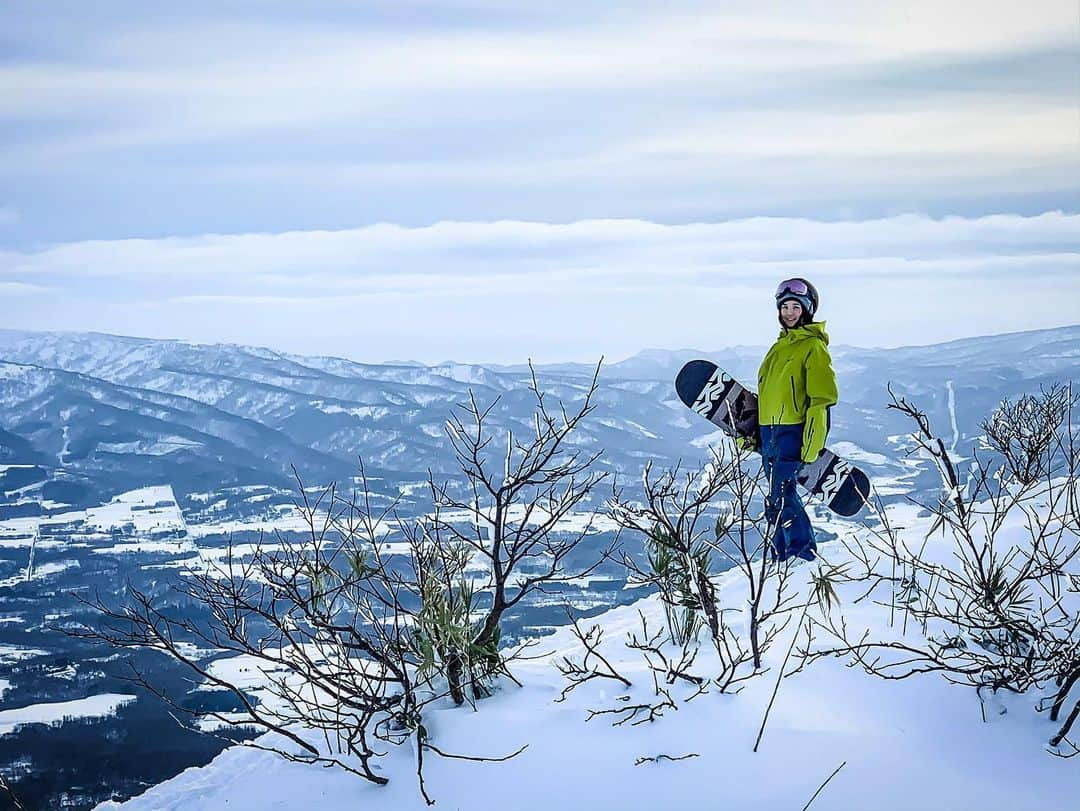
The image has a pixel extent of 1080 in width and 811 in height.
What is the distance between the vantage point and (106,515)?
173500mm

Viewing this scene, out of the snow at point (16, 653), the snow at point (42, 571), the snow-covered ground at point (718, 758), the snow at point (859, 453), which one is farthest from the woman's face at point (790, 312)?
the snow at point (859, 453)

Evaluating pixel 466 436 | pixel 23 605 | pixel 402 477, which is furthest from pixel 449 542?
pixel 402 477

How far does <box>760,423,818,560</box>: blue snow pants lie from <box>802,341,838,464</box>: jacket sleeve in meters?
0.09

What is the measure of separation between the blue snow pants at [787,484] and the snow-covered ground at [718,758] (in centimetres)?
135

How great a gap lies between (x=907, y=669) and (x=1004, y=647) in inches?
18.5

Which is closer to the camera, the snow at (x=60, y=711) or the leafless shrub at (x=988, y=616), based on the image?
the leafless shrub at (x=988, y=616)

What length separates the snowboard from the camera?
24.1ft

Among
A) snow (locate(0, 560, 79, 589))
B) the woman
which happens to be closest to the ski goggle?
the woman

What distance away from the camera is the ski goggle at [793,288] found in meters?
6.24

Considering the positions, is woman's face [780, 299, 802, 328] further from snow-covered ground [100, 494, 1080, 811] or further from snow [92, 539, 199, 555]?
snow [92, 539, 199, 555]

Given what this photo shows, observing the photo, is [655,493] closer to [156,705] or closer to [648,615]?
[648,615]

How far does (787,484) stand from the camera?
6.22 metres

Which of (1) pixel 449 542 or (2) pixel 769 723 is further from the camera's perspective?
(1) pixel 449 542

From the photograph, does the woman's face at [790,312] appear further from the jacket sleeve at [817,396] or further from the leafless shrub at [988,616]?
the leafless shrub at [988,616]
